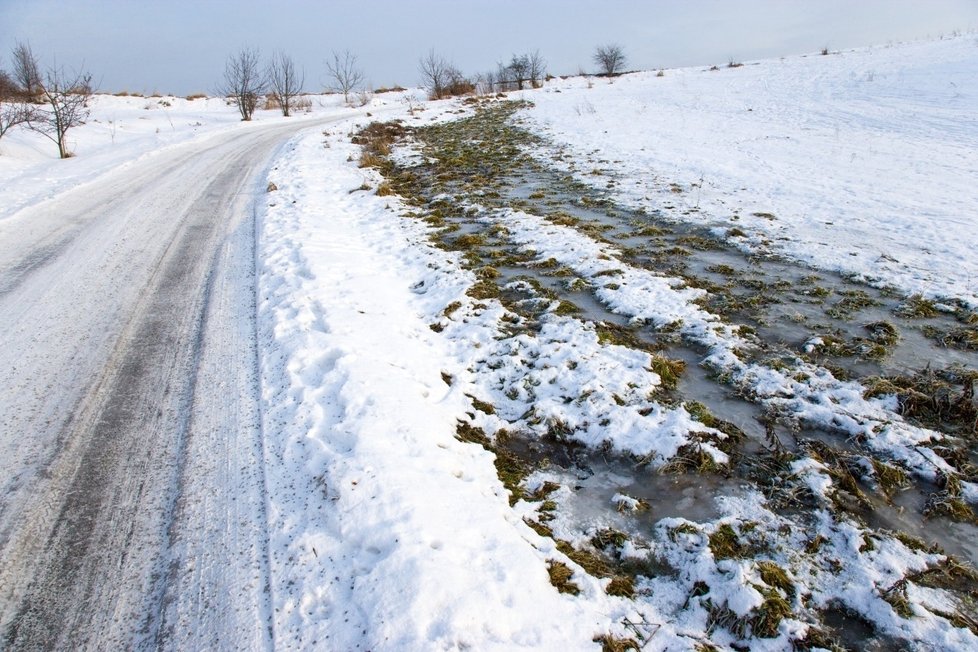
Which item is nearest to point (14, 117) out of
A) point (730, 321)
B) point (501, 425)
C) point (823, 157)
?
point (501, 425)

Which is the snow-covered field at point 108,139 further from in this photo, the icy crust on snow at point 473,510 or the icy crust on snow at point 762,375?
the icy crust on snow at point 762,375

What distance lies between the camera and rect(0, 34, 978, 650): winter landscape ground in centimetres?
249

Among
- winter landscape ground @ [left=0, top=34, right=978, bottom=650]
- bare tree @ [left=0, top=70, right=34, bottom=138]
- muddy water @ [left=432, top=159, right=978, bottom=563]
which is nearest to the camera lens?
winter landscape ground @ [left=0, top=34, right=978, bottom=650]

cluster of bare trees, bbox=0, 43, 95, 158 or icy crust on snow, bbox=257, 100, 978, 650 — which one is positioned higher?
cluster of bare trees, bbox=0, 43, 95, 158

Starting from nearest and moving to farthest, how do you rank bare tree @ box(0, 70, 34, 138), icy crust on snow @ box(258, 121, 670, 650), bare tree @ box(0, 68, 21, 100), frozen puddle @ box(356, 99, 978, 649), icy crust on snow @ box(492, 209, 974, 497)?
icy crust on snow @ box(258, 121, 670, 650), frozen puddle @ box(356, 99, 978, 649), icy crust on snow @ box(492, 209, 974, 497), bare tree @ box(0, 70, 34, 138), bare tree @ box(0, 68, 21, 100)

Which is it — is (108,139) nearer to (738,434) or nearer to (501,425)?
(501,425)

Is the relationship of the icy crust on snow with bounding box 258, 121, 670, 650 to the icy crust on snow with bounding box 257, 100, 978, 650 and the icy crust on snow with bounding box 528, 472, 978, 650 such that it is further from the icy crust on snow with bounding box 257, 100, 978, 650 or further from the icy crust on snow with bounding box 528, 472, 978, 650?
the icy crust on snow with bounding box 528, 472, 978, 650

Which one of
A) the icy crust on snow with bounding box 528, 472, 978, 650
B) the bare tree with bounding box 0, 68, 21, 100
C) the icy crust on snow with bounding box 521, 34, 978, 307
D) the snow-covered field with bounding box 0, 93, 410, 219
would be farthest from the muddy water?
the bare tree with bounding box 0, 68, 21, 100

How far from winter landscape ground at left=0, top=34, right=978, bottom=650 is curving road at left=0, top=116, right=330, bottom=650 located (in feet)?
0.07

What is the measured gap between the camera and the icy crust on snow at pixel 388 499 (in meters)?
2.37

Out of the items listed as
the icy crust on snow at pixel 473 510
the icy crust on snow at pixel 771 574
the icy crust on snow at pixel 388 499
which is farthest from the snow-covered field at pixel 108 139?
the icy crust on snow at pixel 771 574

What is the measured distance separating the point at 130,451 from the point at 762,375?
482 centimetres

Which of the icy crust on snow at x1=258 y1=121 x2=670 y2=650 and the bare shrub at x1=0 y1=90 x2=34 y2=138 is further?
the bare shrub at x1=0 y1=90 x2=34 y2=138

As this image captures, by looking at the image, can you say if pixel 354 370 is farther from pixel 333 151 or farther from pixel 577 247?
pixel 333 151
